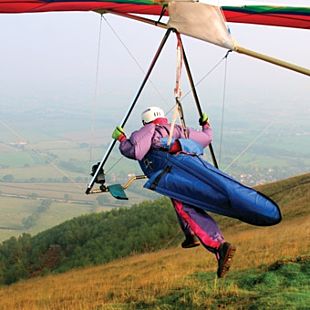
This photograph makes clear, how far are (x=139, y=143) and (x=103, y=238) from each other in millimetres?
39119

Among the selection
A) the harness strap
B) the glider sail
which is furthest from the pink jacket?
the glider sail

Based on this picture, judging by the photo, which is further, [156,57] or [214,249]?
[156,57]

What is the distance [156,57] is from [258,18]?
248 cm

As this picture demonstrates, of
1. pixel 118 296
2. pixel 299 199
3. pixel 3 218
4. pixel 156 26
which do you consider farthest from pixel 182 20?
pixel 3 218

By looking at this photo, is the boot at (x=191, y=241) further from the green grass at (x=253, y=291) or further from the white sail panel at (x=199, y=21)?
the white sail panel at (x=199, y=21)

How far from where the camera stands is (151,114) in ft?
20.3

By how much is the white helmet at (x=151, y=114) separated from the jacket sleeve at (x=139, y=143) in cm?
14

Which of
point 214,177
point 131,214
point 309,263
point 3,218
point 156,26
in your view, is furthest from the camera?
point 3,218

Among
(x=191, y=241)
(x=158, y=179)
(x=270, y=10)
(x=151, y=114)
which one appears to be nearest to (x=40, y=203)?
(x=270, y=10)

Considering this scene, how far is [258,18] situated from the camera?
8.03 m

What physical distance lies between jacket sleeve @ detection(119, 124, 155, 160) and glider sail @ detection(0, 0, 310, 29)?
1.53 metres

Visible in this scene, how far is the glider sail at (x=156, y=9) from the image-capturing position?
6320 millimetres

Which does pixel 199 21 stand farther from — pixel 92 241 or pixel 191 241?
pixel 92 241

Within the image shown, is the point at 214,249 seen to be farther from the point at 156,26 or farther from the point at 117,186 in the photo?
the point at 156,26
